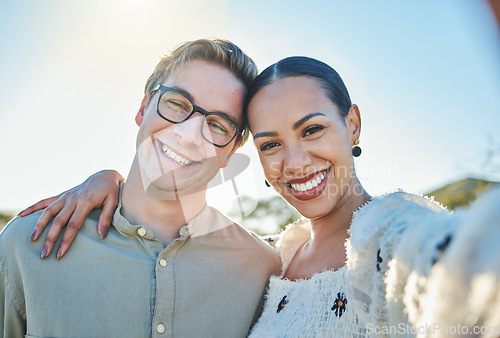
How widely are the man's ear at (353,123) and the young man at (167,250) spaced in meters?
0.71

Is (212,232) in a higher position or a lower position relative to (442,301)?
lower

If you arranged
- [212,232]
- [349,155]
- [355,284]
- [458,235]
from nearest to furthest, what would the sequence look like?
[458,235] < [355,284] < [349,155] < [212,232]

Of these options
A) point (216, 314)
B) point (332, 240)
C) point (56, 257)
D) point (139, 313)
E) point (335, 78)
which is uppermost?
point (335, 78)

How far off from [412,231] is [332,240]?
41.6 inches

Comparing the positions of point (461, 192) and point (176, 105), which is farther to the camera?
point (461, 192)

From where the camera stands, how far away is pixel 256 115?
2.27m

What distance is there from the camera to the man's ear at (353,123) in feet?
7.43

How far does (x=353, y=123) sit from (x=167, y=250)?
135 cm

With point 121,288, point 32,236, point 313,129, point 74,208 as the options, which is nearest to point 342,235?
point 313,129

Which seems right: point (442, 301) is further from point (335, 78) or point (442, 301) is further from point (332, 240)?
point (335, 78)

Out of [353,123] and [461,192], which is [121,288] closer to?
[353,123]

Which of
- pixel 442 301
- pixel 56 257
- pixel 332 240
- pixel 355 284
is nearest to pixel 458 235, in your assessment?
pixel 442 301

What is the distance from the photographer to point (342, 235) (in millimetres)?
2053

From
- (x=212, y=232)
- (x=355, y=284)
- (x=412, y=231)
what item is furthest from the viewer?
(x=212, y=232)
